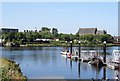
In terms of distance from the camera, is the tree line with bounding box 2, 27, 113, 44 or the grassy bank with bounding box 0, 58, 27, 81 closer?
the grassy bank with bounding box 0, 58, 27, 81

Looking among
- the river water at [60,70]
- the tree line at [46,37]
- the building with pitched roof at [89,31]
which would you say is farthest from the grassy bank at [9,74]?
the building with pitched roof at [89,31]

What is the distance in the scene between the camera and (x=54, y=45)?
68.8 meters

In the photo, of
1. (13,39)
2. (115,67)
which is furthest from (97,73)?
(13,39)

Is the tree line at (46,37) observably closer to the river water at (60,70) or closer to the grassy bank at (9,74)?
the river water at (60,70)

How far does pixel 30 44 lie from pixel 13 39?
14.8 ft

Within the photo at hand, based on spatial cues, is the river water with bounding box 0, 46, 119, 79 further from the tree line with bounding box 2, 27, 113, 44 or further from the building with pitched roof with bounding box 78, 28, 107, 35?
the building with pitched roof with bounding box 78, 28, 107, 35

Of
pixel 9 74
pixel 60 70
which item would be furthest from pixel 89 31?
pixel 9 74

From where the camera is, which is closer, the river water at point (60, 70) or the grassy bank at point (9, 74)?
the grassy bank at point (9, 74)

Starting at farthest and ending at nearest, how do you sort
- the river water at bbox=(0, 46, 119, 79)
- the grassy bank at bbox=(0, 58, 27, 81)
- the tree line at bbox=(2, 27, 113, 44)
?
the tree line at bbox=(2, 27, 113, 44), the river water at bbox=(0, 46, 119, 79), the grassy bank at bbox=(0, 58, 27, 81)

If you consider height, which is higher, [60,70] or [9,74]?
[9,74]

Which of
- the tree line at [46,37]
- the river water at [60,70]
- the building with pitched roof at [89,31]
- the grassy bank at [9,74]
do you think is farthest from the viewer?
the building with pitched roof at [89,31]

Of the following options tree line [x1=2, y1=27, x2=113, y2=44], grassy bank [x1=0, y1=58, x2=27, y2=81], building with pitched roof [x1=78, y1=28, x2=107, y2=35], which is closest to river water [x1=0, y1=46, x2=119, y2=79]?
grassy bank [x1=0, y1=58, x2=27, y2=81]

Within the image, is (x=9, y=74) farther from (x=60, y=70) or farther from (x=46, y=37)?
(x=46, y=37)

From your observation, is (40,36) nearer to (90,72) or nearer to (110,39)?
(110,39)
